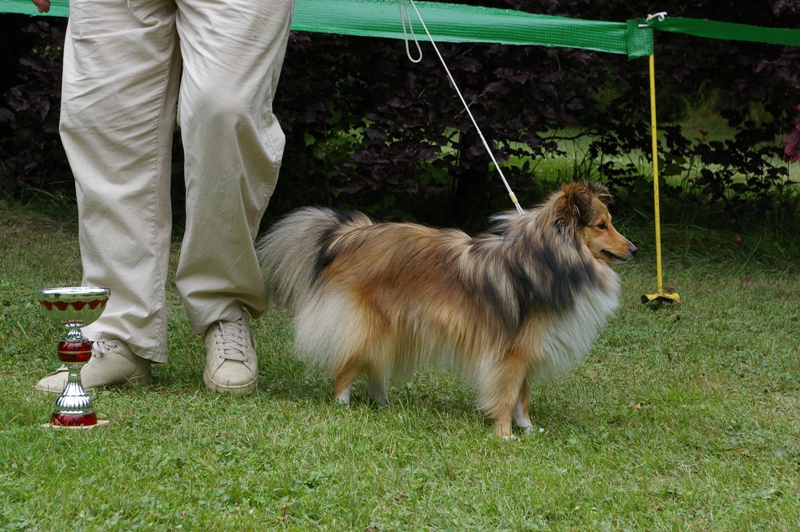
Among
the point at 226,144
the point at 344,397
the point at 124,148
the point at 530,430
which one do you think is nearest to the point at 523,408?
the point at 530,430

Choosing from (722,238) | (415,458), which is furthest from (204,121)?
(722,238)

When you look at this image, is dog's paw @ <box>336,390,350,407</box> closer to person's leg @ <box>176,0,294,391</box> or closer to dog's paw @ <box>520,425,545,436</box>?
person's leg @ <box>176,0,294,391</box>

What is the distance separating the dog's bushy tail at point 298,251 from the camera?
3764 mm

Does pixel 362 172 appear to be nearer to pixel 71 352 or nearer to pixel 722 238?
pixel 722 238

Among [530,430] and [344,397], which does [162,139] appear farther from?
[530,430]

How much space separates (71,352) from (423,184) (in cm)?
424

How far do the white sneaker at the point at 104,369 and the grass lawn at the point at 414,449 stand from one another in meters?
0.06

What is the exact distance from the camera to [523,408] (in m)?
3.64

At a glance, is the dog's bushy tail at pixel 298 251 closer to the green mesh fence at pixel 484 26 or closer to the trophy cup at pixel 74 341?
the trophy cup at pixel 74 341

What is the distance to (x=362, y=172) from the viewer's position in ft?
21.8

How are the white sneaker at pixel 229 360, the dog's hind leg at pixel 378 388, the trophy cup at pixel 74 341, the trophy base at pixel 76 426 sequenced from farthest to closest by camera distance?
the dog's hind leg at pixel 378 388 → the white sneaker at pixel 229 360 → the trophy base at pixel 76 426 → the trophy cup at pixel 74 341

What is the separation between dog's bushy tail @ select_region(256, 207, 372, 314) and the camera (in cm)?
376

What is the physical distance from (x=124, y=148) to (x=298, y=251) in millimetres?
780

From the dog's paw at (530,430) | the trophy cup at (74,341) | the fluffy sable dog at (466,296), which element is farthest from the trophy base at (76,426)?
the dog's paw at (530,430)
